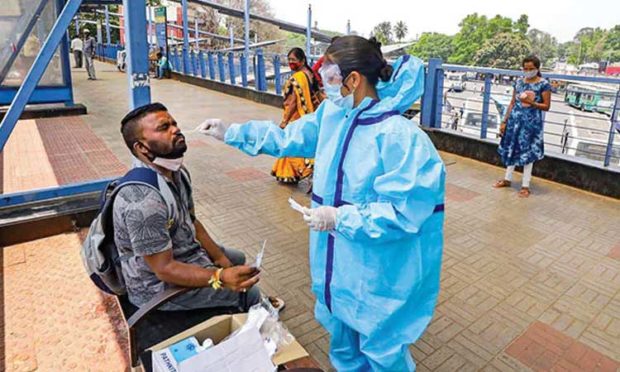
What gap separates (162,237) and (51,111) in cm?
858

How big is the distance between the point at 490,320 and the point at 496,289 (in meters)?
0.40

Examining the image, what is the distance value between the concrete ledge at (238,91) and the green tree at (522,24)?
76.1 meters

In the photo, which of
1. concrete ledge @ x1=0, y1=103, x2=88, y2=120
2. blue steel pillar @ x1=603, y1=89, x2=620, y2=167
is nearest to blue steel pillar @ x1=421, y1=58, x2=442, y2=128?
blue steel pillar @ x1=603, y1=89, x2=620, y2=167

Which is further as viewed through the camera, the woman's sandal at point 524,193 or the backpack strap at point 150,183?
the woman's sandal at point 524,193

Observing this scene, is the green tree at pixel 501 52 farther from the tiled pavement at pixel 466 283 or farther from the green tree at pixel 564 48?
the tiled pavement at pixel 466 283

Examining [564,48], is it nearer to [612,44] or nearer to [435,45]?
[612,44]

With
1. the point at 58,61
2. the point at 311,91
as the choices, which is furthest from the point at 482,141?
the point at 58,61

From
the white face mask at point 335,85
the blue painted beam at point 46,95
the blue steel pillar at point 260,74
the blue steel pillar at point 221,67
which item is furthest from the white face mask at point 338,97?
the blue steel pillar at point 221,67

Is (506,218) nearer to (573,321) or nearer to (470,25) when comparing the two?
(573,321)

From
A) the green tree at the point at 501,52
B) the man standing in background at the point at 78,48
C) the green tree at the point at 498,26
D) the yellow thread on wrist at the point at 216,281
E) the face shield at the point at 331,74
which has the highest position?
the green tree at the point at 498,26

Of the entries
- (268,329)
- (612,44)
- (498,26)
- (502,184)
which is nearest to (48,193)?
(268,329)

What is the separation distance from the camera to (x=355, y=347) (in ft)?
6.38

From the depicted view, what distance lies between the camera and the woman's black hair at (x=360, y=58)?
1.60 meters

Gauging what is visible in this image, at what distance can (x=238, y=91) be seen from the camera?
1279 centimetres
